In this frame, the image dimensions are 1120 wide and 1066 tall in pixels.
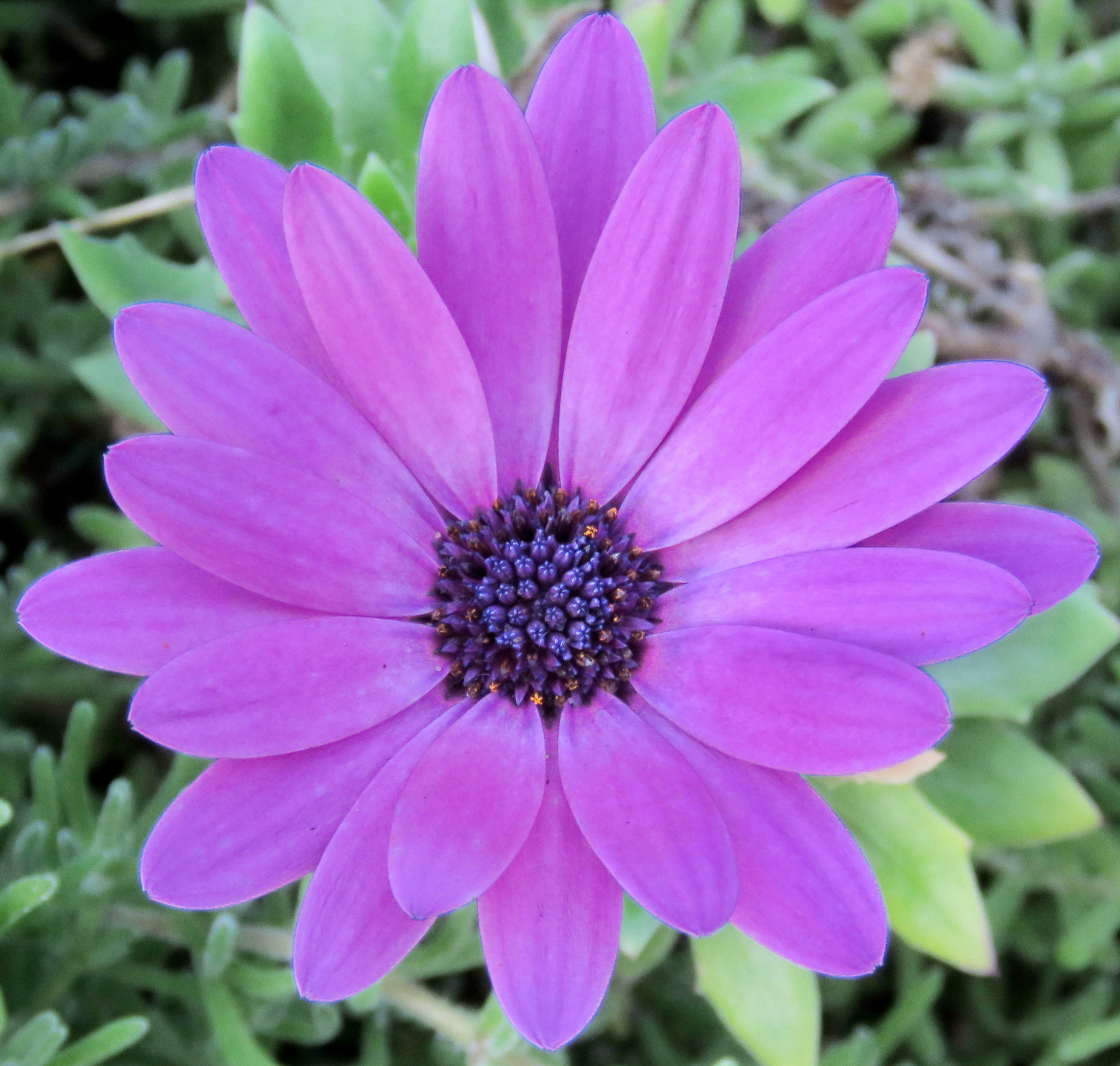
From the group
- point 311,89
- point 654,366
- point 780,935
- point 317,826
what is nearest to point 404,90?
point 311,89

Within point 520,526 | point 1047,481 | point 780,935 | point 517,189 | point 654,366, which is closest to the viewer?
point 780,935

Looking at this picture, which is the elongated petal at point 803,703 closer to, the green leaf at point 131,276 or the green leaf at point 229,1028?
the green leaf at point 229,1028

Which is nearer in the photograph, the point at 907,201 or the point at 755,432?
the point at 755,432

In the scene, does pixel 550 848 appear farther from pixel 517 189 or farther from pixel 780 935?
pixel 517 189

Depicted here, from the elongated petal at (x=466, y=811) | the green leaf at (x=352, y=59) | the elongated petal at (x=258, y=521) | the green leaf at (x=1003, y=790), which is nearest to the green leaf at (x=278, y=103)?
the green leaf at (x=352, y=59)

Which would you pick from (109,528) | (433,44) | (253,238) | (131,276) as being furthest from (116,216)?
(253,238)

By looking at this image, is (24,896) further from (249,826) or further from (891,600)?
(891,600)

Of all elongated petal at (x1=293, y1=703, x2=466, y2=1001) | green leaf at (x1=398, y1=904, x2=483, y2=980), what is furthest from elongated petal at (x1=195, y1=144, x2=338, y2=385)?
green leaf at (x1=398, y1=904, x2=483, y2=980)

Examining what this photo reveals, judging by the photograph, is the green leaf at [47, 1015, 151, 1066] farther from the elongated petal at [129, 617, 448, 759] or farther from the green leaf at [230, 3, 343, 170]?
the green leaf at [230, 3, 343, 170]
